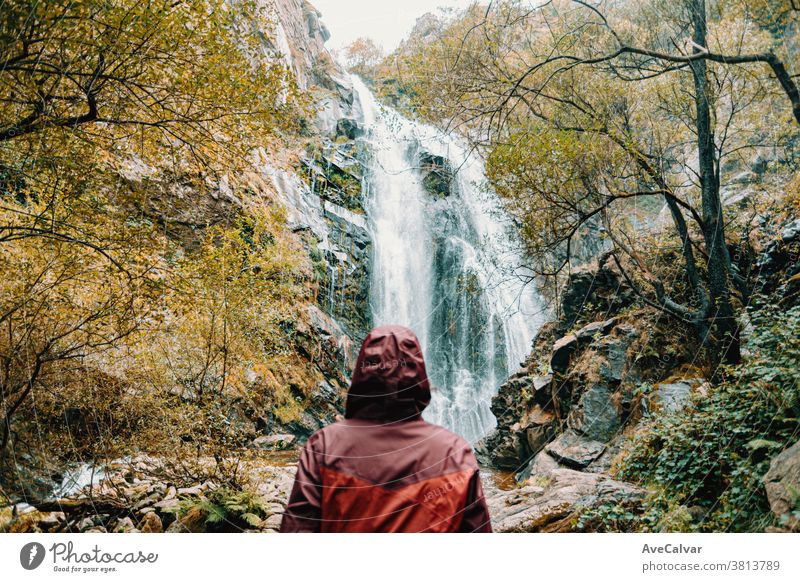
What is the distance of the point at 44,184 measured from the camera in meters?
2.23

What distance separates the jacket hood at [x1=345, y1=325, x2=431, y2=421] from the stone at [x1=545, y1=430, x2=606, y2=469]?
3145 mm

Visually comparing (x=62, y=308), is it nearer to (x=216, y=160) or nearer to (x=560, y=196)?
(x=216, y=160)

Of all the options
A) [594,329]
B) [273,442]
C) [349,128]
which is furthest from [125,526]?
[349,128]

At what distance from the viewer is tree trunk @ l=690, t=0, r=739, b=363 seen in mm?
2850

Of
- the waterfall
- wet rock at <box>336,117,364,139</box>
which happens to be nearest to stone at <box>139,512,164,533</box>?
the waterfall

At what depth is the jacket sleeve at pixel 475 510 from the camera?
105cm

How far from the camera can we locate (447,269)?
292 inches

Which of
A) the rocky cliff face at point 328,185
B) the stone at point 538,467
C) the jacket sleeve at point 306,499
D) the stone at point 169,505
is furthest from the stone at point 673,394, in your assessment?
the stone at point 169,505

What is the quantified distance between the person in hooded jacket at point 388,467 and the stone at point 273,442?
7.36ft

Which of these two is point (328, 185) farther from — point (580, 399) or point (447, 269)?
point (580, 399)

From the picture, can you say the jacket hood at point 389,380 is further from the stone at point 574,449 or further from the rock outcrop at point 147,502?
the stone at point 574,449

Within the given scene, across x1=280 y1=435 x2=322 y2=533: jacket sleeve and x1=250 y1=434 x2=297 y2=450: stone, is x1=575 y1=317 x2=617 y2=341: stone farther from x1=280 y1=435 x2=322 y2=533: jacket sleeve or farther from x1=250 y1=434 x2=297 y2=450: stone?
x1=280 y1=435 x2=322 y2=533: jacket sleeve

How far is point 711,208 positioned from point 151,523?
13.0ft

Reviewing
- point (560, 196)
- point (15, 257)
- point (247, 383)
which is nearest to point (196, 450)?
point (247, 383)
